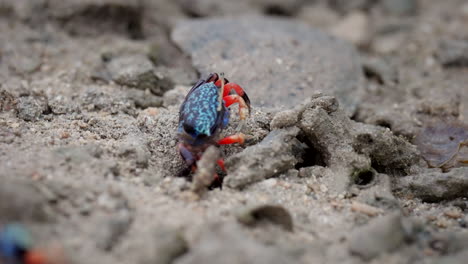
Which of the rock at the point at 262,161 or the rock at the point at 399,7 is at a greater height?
the rock at the point at 399,7

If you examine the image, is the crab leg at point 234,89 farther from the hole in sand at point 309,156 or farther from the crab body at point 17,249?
the crab body at point 17,249

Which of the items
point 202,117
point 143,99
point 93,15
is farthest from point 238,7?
point 202,117

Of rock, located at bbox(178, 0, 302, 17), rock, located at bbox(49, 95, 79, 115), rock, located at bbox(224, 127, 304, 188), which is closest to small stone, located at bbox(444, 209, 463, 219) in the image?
rock, located at bbox(224, 127, 304, 188)

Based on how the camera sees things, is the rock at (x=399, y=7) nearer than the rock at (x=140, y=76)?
No

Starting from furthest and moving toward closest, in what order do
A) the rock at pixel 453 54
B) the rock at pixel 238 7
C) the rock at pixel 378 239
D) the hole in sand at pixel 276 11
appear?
the hole in sand at pixel 276 11, the rock at pixel 238 7, the rock at pixel 453 54, the rock at pixel 378 239

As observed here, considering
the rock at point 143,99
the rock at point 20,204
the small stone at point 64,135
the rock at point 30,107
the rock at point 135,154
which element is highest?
the rock at point 20,204

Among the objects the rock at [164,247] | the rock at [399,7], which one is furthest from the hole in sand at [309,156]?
the rock at [399,7]

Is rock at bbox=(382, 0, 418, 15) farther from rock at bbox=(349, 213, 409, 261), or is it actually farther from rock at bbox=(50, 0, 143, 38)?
rock at bbox=(349, 213, 409, 261)

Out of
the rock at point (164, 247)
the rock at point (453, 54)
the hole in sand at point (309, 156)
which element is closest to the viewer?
the rock at point (164, 247)
